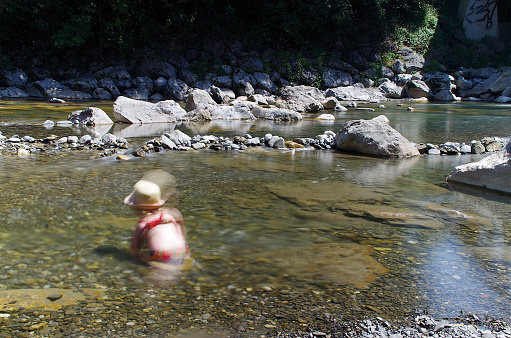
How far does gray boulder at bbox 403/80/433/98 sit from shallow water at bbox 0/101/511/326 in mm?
19310

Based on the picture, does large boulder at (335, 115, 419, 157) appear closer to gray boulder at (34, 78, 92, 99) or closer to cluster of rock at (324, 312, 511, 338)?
cluster of rock at (324, 312, 511, 338)

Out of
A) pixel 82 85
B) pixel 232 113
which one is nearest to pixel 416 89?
pixel 232 113

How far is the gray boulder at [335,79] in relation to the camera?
26.5 meters

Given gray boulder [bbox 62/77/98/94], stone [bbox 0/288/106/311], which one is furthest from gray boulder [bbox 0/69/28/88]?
stone [bbox 0/288/106/311]

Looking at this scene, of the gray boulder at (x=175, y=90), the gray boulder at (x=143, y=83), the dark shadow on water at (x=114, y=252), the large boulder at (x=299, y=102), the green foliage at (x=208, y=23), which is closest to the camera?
the dark shadow on water at (x=114, y=252)

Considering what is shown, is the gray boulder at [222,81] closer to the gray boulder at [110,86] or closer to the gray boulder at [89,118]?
the gray boulder at [110,86]

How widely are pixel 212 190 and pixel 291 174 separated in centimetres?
150

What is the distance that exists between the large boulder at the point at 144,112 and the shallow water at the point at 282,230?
18.6ft

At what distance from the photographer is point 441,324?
7.67ft

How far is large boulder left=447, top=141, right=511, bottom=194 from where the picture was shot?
546 centimetres

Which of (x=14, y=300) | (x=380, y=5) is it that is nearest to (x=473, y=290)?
(x=14, y=300)

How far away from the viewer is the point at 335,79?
26.7m

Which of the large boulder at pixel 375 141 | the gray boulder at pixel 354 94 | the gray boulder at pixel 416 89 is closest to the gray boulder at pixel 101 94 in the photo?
the gray boulder at pixel 354 94

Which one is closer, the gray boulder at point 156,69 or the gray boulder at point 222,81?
the gray boulder at point 222,81
